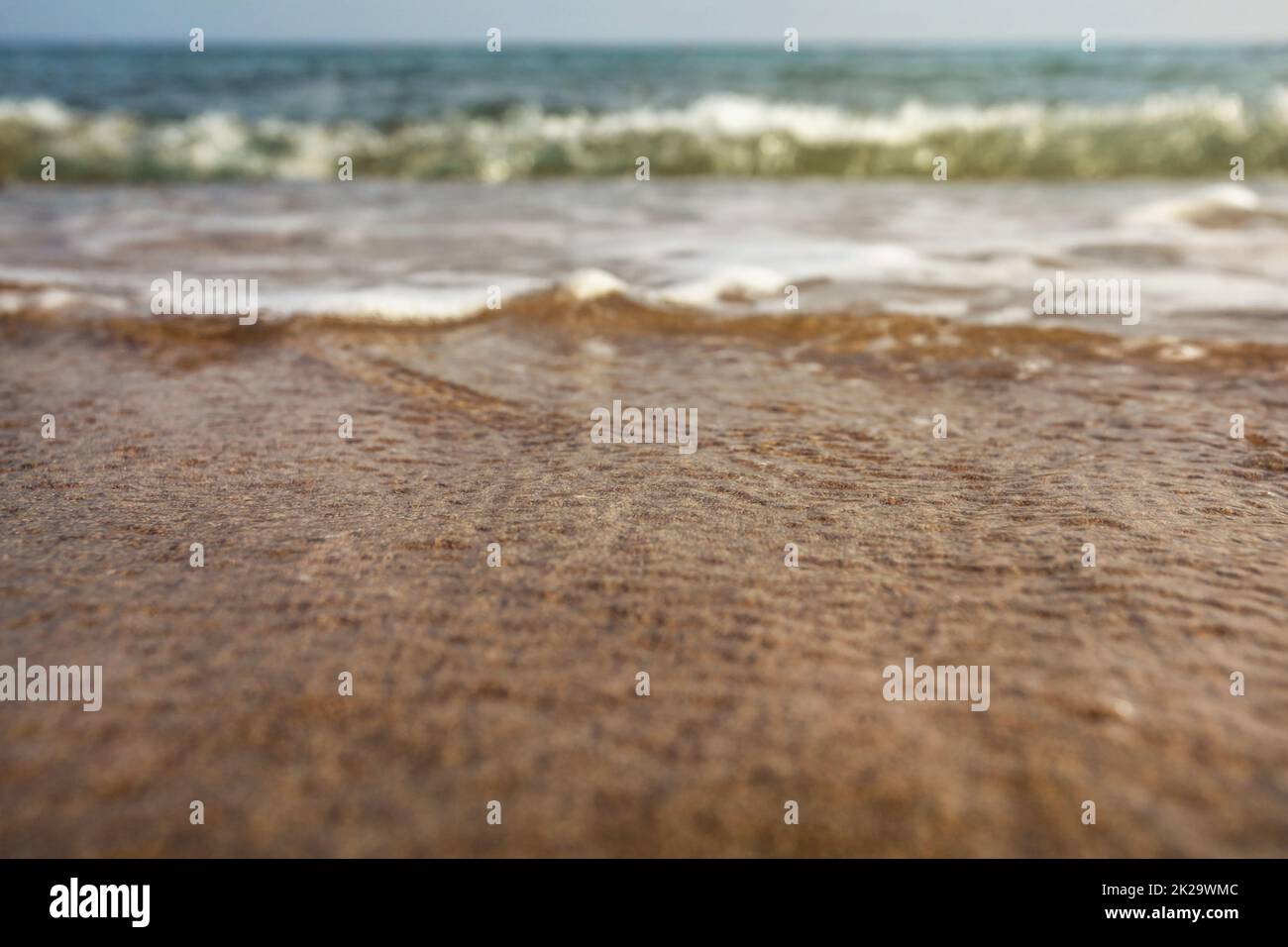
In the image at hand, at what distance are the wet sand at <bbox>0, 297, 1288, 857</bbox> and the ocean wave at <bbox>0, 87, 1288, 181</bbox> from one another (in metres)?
8.37

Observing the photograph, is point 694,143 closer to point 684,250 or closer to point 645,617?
point 684,250

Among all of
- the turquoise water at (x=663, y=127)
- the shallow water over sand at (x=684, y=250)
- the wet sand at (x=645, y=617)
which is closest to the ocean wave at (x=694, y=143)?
the turquoise water at (x=663, y=127)

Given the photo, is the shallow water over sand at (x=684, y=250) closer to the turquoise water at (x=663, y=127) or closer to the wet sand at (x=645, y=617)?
the wet sand at (x=645, y=617)

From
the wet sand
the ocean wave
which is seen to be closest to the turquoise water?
the ocean wave

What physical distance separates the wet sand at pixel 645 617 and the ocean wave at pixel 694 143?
27.5ft

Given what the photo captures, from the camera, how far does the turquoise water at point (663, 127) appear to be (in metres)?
10.6

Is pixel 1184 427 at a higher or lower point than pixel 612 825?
higher

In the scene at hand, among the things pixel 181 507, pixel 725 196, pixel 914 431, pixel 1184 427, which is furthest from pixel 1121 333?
pixel 725 196

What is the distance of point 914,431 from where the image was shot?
257cm

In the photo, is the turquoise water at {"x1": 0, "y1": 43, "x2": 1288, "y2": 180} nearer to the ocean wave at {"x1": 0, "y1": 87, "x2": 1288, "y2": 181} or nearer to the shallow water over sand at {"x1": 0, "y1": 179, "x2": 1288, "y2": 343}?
the ocean wave at {"x1": 0, "y1": 87, "x2": 1288, "y2": 181}

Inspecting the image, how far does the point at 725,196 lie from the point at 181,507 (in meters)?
6.79

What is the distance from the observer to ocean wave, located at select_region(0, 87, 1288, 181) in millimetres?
10508
